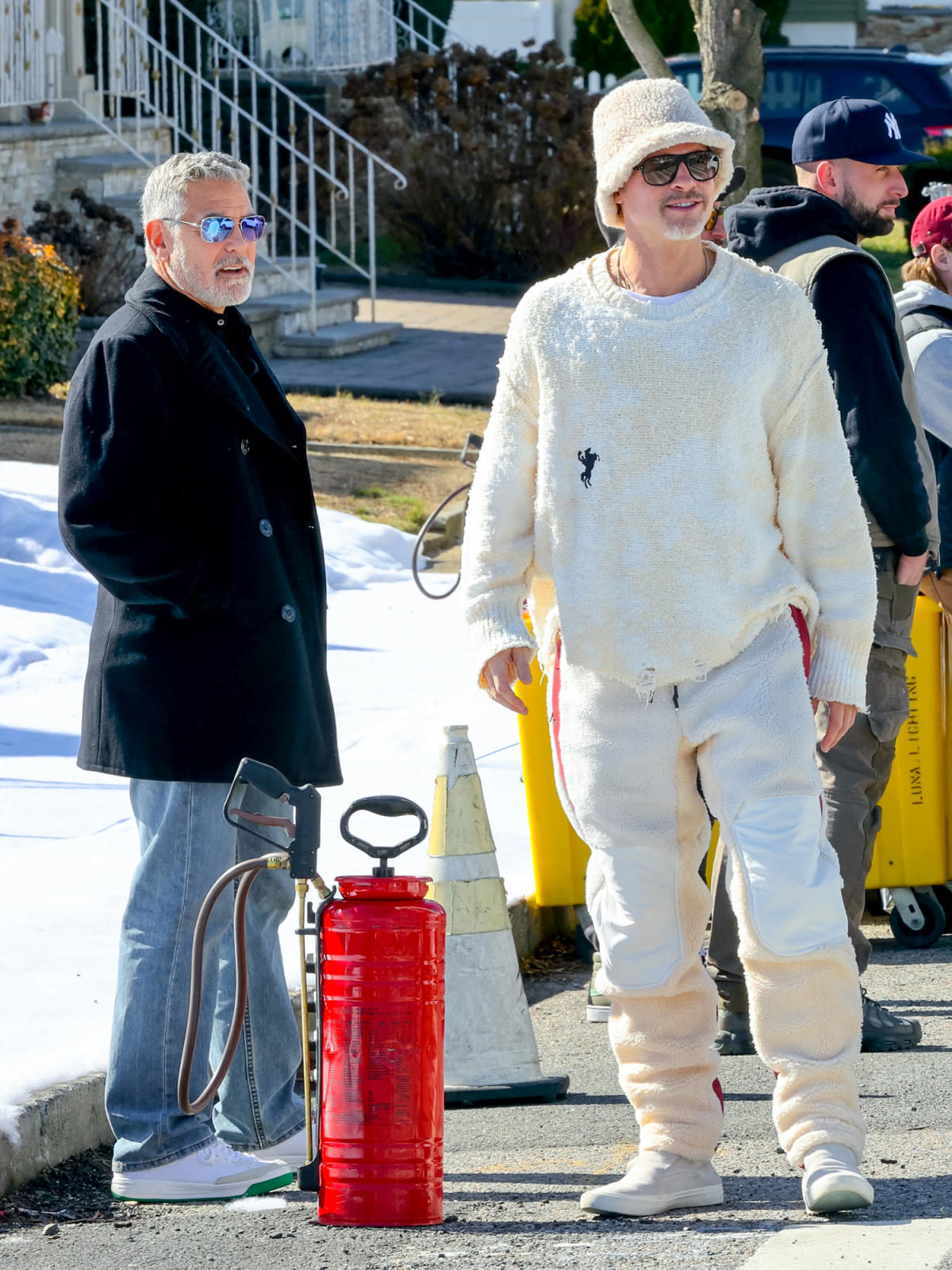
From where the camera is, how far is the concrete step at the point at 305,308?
1611 cm

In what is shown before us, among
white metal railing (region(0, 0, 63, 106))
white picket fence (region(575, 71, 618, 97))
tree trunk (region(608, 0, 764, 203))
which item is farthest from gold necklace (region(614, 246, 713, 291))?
white picket fence (region(575, 71, 618, 97))

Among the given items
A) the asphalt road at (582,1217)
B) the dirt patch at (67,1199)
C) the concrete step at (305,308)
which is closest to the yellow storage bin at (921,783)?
the asphalt road at (582,1217)

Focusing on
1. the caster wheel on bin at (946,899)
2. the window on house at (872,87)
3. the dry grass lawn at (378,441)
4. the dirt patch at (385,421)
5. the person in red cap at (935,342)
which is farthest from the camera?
the window on house at (872,87)

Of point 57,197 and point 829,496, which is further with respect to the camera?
point 57,197

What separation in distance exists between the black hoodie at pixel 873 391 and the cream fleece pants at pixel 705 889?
0.98 meters

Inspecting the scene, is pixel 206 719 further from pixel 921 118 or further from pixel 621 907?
pixel 921 118

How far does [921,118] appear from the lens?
22.3 m

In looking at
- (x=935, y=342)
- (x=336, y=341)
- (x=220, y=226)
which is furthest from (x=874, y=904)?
(x=336, y=341)

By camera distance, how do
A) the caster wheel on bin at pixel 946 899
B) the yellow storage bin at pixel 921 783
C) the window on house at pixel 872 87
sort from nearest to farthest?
the yellow storage bin at pixel 921 783, the caster wheel on bin at pixel 946 899, the window on house at pixel 872 87

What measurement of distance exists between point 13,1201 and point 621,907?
4.22 feet

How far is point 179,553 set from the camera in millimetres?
3811

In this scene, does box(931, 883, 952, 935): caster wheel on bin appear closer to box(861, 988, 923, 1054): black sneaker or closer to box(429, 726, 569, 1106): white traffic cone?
box(861, 988, 923, 1054): black sneaker

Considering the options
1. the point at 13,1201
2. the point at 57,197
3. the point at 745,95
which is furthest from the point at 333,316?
the point at 13,1201

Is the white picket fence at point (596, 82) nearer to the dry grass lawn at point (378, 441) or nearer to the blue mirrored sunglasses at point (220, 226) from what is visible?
the dry grass lawn at point (378, 441)
